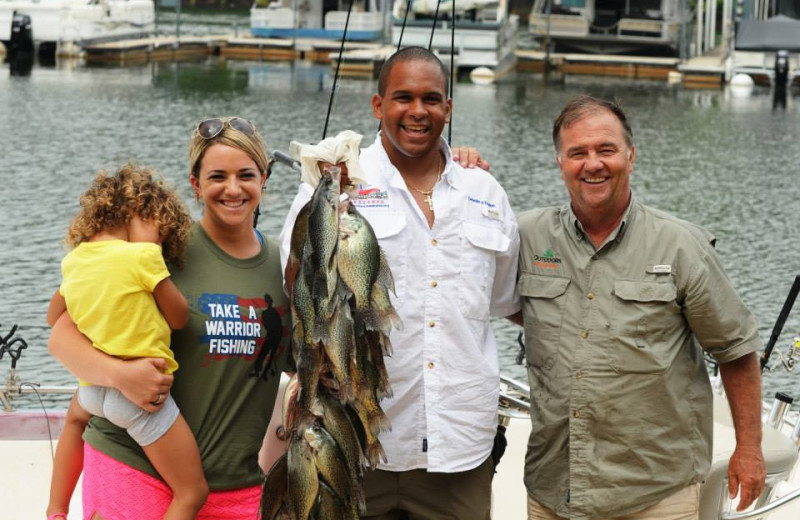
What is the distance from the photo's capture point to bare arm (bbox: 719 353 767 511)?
3607mm

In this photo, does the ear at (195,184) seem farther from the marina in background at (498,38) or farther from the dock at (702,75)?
the dock at (702,75)

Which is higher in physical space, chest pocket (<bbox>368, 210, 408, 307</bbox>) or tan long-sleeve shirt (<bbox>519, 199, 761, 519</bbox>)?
chest pocket (<bbox>368, 210, 408, 307</bbox>)

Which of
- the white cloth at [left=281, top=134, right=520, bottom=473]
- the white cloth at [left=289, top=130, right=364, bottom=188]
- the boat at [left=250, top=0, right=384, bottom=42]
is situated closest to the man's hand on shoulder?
the white cloth at [left=281, top=134, right=520, bottom=473]

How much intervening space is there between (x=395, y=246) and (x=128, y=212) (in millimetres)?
736

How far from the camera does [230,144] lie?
11.2ft

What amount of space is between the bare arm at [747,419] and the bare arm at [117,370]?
5.30ft

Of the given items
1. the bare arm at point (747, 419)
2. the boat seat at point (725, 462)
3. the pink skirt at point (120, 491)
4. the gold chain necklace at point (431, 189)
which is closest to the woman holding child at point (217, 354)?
the pink skirt at point (120, 491)

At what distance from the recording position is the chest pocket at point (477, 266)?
11.6ft

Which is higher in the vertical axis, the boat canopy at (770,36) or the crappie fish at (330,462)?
the boat canopy at (770,36)

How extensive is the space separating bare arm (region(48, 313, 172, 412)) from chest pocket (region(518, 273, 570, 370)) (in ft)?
3.48

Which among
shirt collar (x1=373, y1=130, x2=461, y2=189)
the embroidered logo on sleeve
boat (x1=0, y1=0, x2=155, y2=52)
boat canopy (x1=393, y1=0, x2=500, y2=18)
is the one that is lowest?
the embroidered logo on sleeve

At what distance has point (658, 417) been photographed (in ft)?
11.6

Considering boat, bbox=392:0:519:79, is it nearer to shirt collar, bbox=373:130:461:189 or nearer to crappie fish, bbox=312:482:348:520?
shirt collar, bbox=373:130:461:189

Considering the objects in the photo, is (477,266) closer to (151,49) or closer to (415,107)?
(415,107)
